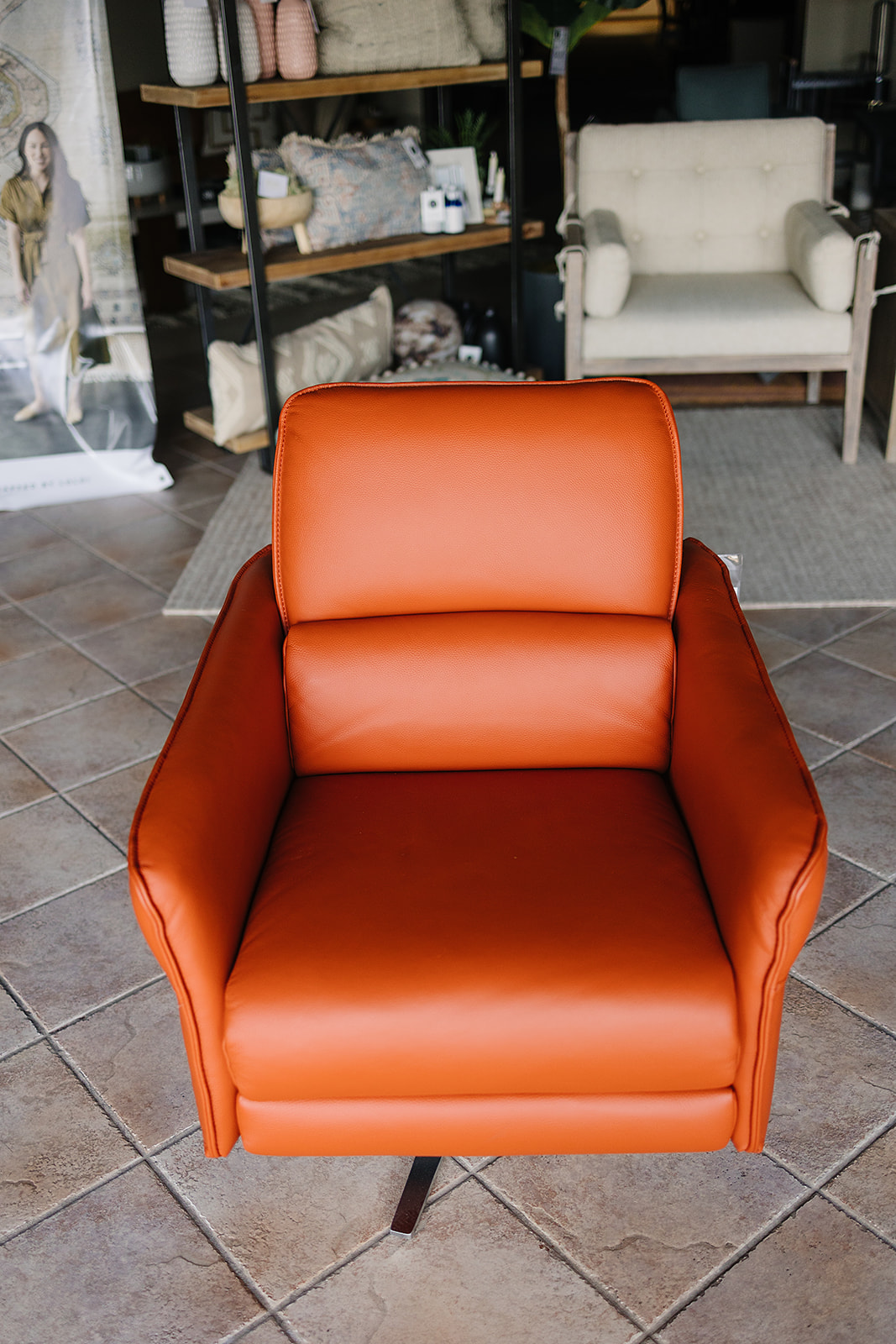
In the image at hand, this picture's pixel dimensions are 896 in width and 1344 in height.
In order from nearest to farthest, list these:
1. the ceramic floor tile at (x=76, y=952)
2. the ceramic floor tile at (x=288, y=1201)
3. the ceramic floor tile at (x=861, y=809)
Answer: the ceramic floor tile at (x=288, y=1201) → the ceramic floor tile at (x=76, y=952) → the ceramic floor tile at (x=861, y=809)

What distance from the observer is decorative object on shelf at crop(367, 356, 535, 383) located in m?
3.83

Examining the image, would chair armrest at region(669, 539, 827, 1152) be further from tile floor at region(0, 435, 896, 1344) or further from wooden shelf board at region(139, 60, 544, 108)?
wooden shelf board at region(139, 60, 544, 108)

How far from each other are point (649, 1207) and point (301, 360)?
287 cm

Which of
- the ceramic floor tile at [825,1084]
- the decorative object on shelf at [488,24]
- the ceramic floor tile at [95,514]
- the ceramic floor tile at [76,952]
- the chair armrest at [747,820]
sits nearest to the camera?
the chair armrest at [747,820]

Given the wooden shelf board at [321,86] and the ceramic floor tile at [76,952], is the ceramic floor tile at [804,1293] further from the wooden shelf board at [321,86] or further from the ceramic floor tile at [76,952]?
the wooden shelf board at [321,86]

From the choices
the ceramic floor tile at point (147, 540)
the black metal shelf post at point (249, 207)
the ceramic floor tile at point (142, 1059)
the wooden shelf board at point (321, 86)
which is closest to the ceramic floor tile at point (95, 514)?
the ceramic floor tile at point (147, 540)

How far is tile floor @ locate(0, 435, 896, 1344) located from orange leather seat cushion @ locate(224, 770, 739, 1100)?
0.90ft

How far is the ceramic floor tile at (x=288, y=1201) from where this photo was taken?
1.44 m

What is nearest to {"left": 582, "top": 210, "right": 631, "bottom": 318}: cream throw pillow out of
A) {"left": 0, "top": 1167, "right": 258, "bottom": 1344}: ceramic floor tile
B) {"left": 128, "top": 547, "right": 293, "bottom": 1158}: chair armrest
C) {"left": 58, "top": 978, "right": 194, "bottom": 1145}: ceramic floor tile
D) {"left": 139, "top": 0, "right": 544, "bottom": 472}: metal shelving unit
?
{"left": 139, "top": 0, "right": 544, "bottom": 472}: metal shelving unit

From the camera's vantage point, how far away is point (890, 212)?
12.4 ft

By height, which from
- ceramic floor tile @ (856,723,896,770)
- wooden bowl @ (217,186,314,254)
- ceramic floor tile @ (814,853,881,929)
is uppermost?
wooden bowl @ (217,186,314,254)

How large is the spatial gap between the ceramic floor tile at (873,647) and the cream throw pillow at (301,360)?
1.72 metres

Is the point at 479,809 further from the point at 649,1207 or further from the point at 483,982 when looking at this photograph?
the point at 649,1207

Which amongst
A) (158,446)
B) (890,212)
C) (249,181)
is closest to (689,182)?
(890,212)
